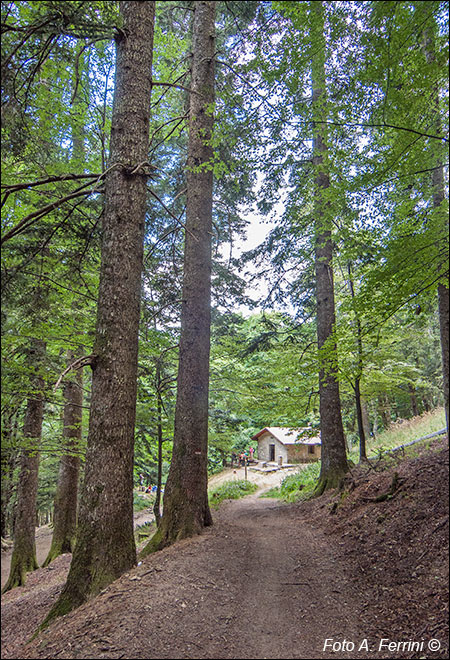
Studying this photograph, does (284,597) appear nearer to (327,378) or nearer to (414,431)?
(327,378)

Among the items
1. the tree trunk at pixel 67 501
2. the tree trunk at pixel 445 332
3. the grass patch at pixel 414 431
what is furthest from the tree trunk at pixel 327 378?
the tree trunk at pixel 67 501

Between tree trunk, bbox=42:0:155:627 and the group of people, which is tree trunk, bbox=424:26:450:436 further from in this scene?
the group of people

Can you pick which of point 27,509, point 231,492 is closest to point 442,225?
point 27,509

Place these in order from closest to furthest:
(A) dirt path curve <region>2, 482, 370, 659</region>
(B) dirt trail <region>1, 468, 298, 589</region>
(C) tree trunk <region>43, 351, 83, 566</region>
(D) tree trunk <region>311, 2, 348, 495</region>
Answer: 1. (A) dirt path curve <region>2, 482, 370, 659</region>
2. (D) tree trunk <region>311, 2, 348, 495</region>
3. (B) dirt trail <region>1, 468, 298, 589</region>
4. (C) tree trunk <region>43, 351, 83, 566</region>

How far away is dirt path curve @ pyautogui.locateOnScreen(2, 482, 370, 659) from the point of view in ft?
8.50

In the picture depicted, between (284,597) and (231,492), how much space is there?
12.6 m

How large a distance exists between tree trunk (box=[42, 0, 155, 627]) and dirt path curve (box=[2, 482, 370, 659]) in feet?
1.14

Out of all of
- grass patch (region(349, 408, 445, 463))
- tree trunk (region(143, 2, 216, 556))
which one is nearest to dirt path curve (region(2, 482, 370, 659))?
tree trunk (region(143, 2, 216, 556))

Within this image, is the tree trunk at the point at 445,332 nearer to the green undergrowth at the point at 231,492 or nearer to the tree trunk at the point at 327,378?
the tree trunk at the point at 327,378

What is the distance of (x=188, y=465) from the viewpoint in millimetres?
5949

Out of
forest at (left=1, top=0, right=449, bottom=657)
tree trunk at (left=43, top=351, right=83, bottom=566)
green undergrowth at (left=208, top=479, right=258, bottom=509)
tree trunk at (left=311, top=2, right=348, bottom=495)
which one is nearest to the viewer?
forest at (left=1, top=0, right=449, bottom=657)

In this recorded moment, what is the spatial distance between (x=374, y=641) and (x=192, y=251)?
616cm

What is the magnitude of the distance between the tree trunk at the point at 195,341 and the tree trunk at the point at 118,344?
1140 millimetres

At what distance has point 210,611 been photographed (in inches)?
123
